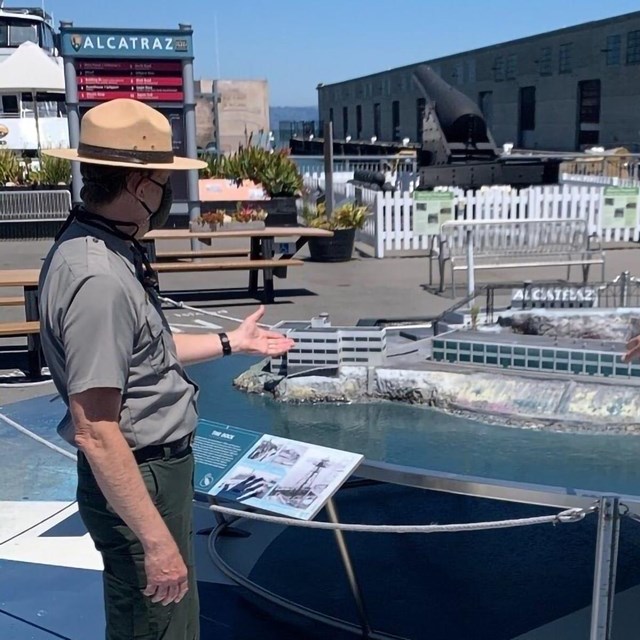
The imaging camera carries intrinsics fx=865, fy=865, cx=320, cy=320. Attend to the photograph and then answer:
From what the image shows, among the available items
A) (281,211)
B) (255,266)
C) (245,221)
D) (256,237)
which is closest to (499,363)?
(255,266)

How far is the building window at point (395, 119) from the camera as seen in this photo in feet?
241

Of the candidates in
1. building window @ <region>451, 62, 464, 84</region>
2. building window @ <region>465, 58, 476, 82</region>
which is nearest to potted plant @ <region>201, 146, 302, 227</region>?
building window @ <region>465, 58, 476, 82</region>

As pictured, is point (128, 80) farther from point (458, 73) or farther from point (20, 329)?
point (458, 73)

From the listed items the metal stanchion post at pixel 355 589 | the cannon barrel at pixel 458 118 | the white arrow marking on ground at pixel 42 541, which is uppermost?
the cannon barrel at pixel 458 118

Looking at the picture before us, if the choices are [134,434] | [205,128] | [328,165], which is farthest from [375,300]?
[205,128]

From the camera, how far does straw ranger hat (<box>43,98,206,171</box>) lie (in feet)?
6.90

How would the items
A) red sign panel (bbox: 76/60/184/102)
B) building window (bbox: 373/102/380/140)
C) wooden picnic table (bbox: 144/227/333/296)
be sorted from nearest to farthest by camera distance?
wooden picnic table (bbox: 144/227/333/296)
red sign panel (bbox: 76/60/184/102)
building window (bbox: 373/102/380/140)

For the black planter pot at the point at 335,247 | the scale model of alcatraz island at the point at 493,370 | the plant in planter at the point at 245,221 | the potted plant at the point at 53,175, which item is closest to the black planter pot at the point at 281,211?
the black planter pot at the point at 335,247

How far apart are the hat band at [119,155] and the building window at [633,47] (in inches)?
1727

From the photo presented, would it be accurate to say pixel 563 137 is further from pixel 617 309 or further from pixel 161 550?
pixel 161 550

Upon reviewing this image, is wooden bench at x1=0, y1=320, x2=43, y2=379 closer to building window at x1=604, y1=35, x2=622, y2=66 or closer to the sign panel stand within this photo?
the sign panel stand

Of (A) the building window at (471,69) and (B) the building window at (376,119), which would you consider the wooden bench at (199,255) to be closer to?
(A) the building window at (471,69)

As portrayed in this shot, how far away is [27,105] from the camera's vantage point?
2633 centimetres

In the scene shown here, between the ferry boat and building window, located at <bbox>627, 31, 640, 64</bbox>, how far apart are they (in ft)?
88.7
